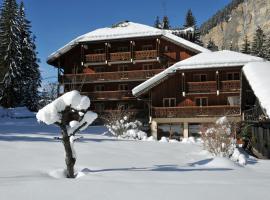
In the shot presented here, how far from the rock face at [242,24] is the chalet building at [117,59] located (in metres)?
95.6

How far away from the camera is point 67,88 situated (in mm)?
41688

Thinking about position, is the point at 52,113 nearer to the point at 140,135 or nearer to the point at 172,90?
the point at 140,135

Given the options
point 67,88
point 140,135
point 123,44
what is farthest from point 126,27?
point 140,135

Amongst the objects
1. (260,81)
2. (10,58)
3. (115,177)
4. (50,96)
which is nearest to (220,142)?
(260,81)

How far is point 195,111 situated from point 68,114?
74.0 feet

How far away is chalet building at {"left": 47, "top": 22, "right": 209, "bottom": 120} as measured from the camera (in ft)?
127

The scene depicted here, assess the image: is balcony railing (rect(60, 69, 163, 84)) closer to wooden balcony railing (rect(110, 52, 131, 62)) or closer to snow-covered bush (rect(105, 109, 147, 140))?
wooden balcony railing (rect(110, 52, 131, 62))

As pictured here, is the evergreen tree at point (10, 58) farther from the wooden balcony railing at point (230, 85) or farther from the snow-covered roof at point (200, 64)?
the wooden balcony railing at point (230, 85)

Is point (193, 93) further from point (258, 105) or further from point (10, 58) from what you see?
point (10, 58)

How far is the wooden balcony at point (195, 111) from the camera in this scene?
32.0m

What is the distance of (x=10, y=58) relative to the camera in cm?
4334

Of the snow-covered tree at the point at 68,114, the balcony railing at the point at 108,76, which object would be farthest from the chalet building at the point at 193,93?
the snow-covered tree at the point at 68,114

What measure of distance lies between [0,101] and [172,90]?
65.5 ft

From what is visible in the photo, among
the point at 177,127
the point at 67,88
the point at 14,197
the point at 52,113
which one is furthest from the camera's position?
the point at 67,88
